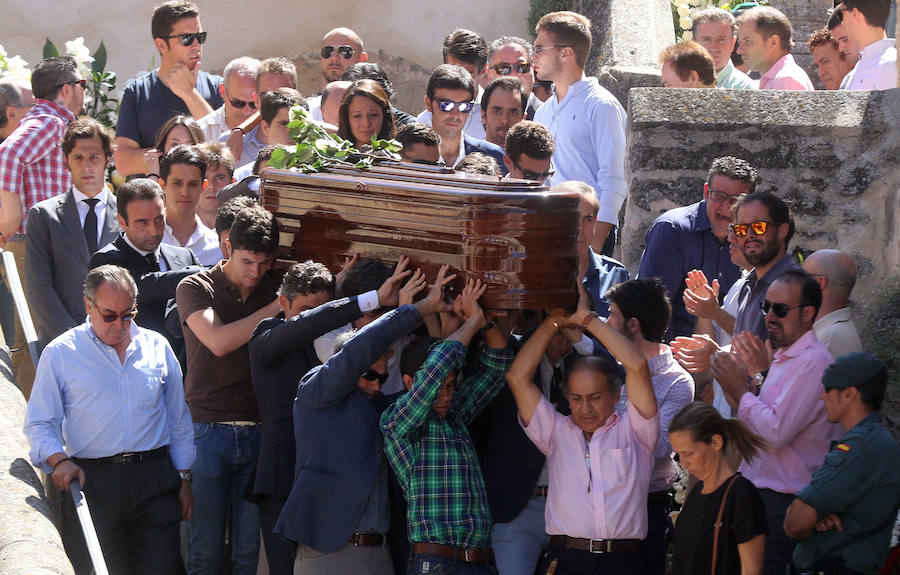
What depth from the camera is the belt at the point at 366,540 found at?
16.6 ft

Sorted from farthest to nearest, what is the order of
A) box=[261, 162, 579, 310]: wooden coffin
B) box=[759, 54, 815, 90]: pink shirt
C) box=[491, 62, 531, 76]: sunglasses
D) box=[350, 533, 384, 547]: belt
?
box=[491, 62, 531, 76]: sunglasses → box=[759, 54, 815, 90]: pink shirt → box=[350, 533, 384, 547]: belt → box=[261, 162, 579, 310]: wooden coffin

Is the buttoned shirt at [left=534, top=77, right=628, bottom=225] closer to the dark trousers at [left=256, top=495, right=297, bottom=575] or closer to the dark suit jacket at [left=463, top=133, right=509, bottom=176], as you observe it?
the dark suit jacket at [left=463, top=133, right=509, bottom=176]

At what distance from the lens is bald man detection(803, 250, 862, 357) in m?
5.33

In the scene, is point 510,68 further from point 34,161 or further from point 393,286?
point 393,286

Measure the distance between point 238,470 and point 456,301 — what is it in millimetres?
1614

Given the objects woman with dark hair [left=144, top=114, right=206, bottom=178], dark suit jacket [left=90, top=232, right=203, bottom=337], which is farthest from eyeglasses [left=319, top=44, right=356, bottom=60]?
dark suit jacket [left=90, top=232, right=203, bottom=337]

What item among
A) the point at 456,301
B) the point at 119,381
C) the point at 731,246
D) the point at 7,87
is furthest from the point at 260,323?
the point at 7,87

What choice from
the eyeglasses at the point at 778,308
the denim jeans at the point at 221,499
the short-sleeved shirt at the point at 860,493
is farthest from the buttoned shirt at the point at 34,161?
the short-sleeved shirt at the point at 860,493

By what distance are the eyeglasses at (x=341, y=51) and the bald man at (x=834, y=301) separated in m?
4.72

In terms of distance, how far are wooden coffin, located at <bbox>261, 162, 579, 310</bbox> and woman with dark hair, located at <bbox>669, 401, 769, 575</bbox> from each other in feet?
2.32

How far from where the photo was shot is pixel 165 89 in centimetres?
834

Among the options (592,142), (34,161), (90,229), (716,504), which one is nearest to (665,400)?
(716,504)

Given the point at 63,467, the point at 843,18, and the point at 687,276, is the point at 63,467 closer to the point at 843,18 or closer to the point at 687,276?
the point at 687,276

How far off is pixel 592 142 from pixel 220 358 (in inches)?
109
